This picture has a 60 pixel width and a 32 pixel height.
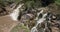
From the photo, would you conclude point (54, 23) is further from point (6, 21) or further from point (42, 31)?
point (6, 21)

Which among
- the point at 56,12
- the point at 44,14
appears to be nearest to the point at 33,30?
the point at 44,14

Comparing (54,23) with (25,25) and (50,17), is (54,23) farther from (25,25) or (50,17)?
(25,25)

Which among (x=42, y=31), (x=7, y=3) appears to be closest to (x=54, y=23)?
(x=42, y=31)

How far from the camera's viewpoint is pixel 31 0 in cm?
1524

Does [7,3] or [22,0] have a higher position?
[22,0]

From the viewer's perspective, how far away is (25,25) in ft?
38.0

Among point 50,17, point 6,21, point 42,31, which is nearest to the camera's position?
point 42,31

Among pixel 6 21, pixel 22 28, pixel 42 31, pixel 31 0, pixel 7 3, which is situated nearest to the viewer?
pixel 42 31

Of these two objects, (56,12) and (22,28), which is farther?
(56,12)

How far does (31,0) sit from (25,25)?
429cm

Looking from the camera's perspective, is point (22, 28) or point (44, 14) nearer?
point (22, 28)

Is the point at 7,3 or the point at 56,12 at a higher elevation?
the point at 56,12

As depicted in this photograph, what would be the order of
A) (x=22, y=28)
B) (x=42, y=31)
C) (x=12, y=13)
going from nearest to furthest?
(x=42, y=31) → (x=22, y=28) → (x=12, y=13)

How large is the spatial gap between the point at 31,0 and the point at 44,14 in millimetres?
3372
